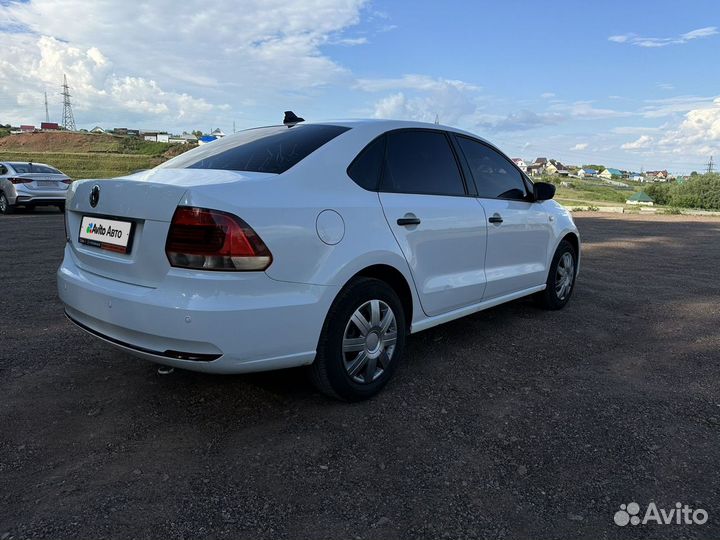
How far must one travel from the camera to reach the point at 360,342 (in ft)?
10.2

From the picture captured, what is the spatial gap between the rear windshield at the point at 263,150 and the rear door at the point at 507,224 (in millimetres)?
1377

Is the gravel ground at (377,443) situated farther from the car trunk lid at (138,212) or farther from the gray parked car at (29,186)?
the gray parked car at (29,186)

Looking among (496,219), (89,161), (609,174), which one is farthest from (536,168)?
(496,219)

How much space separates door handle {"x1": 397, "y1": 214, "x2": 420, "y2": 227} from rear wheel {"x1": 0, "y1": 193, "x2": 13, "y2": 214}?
1507 cm

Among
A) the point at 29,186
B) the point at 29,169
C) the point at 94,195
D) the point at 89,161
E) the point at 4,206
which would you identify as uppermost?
the point at 89,161

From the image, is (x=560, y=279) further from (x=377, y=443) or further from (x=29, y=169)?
(x=29, y=169)

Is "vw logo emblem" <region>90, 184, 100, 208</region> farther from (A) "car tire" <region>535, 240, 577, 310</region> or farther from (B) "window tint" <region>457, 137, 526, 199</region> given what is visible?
(A) "car tire" <region>535, 240, 577, 310</region>

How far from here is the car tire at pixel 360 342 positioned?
2.93m

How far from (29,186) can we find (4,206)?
1264mm

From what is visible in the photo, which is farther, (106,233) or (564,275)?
(564,275)

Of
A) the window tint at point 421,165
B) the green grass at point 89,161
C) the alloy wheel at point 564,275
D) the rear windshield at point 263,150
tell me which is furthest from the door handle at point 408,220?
the green grass at point 89,161

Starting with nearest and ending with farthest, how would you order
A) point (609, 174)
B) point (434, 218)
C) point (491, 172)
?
point (434, 218), point (491, 172), point (609, 174)

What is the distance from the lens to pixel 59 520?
2113 mm

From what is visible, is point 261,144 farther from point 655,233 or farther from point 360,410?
point 655,233
